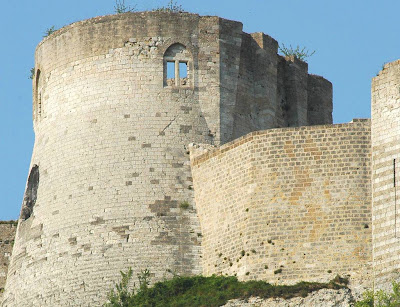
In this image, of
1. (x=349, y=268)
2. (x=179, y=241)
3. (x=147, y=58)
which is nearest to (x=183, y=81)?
(x=147, y=58)

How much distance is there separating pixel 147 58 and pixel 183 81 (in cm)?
118

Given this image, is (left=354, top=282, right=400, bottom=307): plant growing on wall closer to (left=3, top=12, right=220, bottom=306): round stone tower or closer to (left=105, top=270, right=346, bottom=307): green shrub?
(left=105, top=270, right=346, bottom=307): green shrub

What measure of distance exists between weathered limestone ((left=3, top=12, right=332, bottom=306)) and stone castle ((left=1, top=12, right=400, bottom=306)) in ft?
0.13

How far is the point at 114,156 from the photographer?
47.3m

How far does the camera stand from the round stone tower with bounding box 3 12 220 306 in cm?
4619


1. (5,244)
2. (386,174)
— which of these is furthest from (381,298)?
(5,244)

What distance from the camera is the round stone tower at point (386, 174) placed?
42.1 meters

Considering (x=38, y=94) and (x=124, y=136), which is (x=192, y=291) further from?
(x=38, y=94)

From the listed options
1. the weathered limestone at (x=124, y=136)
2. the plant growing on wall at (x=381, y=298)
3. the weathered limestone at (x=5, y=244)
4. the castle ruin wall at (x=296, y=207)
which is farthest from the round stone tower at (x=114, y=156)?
the plant growing on wall at (x=381, y=298)

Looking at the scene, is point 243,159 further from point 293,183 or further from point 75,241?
point 75,241

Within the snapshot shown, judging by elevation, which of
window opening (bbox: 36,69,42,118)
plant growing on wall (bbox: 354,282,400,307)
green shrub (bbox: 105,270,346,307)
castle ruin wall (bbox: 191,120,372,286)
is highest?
window opening (bbox: 36,69,42,118)

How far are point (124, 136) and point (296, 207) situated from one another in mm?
6011

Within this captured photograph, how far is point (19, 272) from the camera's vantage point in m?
48.4

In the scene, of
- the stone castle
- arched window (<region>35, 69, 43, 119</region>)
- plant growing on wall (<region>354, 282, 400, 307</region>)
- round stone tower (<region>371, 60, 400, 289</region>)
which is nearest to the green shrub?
the stone castle
